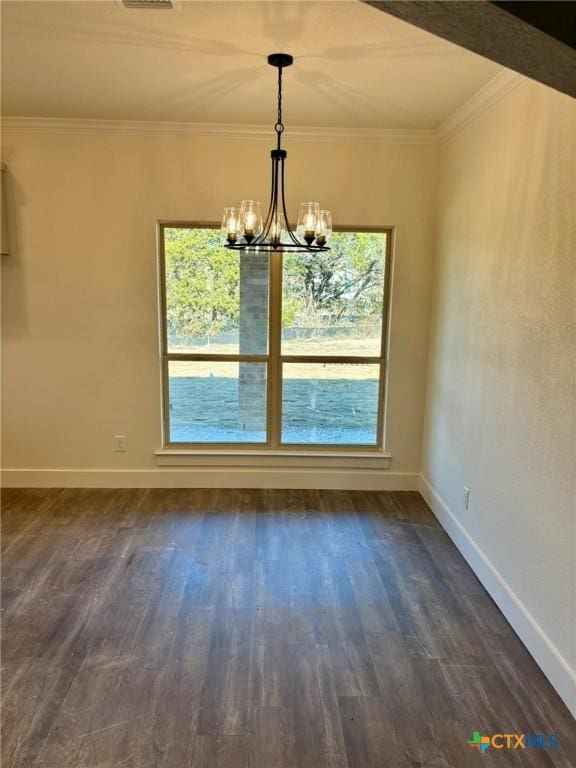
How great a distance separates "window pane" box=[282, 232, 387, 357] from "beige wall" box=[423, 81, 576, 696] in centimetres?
63

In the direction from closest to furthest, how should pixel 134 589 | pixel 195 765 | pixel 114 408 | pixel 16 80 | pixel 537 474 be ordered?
pixel 195 765
pixel 537 474
pixel 134 589
pixel 16 80
pixel 114 408

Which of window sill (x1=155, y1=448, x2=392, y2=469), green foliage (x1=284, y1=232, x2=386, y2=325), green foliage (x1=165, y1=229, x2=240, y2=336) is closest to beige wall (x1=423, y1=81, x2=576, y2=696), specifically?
green foliage (x1=284, y1=232, x2=386, y2=325)

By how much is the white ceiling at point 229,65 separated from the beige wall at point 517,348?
471 millimetres

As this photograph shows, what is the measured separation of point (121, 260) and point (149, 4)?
79.0 inches

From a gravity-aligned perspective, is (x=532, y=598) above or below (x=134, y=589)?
above

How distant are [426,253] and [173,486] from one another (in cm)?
274

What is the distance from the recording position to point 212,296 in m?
3.92

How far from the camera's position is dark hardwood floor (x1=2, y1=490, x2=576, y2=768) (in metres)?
1.76

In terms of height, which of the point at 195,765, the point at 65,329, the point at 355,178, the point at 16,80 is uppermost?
the point at 16,80

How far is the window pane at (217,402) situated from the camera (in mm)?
4020

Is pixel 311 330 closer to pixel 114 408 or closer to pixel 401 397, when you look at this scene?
pixel 401 397

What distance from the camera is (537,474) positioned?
2230mm

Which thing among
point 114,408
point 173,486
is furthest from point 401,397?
point 114,408
